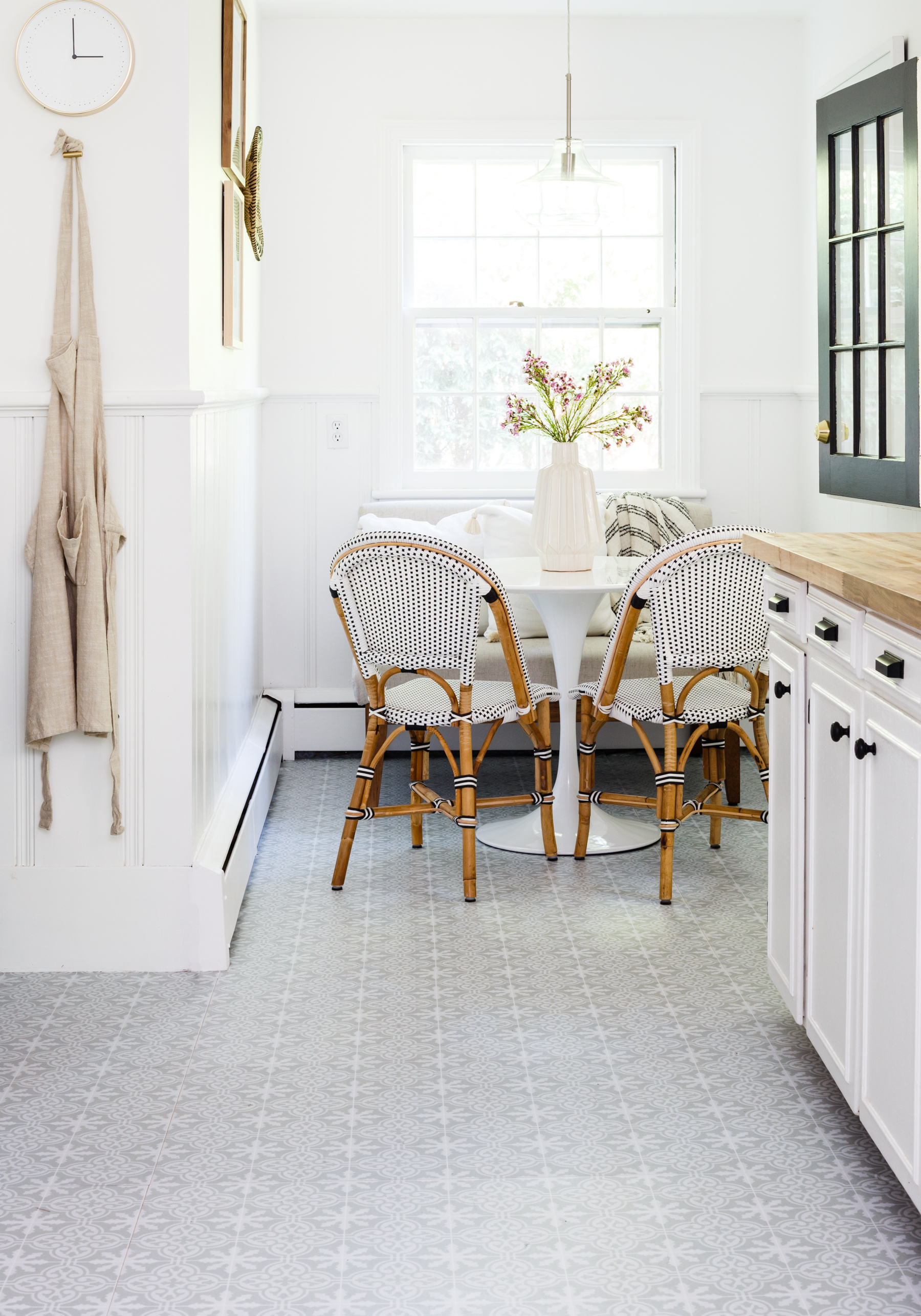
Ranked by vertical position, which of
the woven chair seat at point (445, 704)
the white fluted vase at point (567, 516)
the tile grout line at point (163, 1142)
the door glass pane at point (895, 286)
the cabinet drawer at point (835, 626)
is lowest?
the tile grout line at point (163, 1142)

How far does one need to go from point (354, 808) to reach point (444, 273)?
2408 millimetres

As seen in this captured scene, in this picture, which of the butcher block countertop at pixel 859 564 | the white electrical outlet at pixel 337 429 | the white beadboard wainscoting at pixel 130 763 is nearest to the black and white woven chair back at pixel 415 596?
the white beadboard wainscoting at pixel 130 763

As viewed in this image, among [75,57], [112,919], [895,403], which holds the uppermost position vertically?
[75,57]

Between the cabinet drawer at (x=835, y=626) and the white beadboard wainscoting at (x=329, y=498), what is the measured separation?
2920mm

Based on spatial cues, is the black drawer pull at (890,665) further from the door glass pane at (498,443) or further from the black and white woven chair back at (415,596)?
the door glass pane at (498,443)

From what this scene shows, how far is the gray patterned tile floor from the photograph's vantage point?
1.84 m

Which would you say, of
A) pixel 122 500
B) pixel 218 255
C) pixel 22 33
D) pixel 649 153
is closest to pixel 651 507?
pixel 649 153

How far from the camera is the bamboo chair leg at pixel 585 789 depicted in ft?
12.3

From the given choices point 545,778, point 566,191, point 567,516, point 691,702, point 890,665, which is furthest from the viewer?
point 566,191

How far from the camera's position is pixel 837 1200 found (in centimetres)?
203

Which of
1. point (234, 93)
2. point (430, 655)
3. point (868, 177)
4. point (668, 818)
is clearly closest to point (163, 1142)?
point (430, 655)

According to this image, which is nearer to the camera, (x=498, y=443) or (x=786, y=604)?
(x=786, y=604)

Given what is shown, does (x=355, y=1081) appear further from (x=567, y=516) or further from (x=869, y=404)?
(x=869, y=404)

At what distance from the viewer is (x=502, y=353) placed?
5.15 meters
